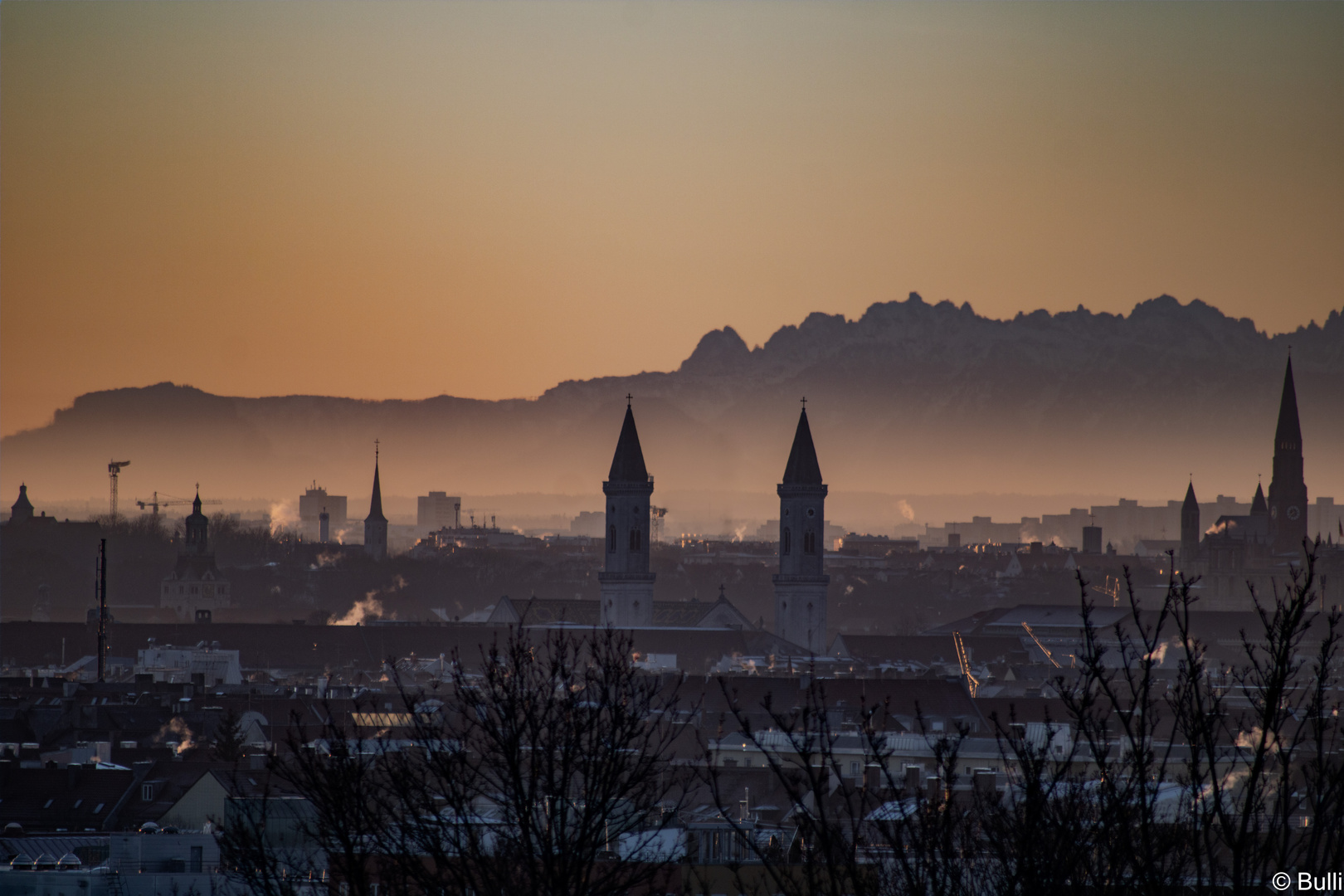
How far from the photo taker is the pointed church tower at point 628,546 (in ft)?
321

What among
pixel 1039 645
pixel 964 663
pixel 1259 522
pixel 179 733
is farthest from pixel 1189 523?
pixel 179 733

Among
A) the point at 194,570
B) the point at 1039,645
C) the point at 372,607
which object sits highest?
the point at 194,570

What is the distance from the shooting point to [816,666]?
8319cm

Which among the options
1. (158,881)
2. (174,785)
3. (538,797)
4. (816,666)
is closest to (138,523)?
(816,666)

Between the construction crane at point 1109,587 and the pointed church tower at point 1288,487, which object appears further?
the pointed church tower at point 1288,487

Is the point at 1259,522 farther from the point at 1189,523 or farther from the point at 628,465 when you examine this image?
the point at 628,465

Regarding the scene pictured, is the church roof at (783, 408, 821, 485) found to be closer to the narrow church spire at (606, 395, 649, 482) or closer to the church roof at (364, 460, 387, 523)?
the narrow church spire at (606, 395, 649, 482)

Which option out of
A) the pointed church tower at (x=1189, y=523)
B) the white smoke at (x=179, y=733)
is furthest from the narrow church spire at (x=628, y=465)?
the pointed church tower at (x=1189, y=523)

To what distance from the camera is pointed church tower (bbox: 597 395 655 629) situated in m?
97.8

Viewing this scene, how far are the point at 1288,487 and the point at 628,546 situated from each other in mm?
83313

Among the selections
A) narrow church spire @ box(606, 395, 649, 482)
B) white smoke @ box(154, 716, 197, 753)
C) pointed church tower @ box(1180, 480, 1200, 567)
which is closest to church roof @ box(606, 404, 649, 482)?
narrow church spire @ box(606, 395, 649, 482)

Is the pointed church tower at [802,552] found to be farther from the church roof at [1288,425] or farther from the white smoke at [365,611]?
the church roof at [1288,425]

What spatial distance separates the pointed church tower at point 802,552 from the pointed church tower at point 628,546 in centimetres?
660

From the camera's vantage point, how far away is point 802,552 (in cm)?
9888
